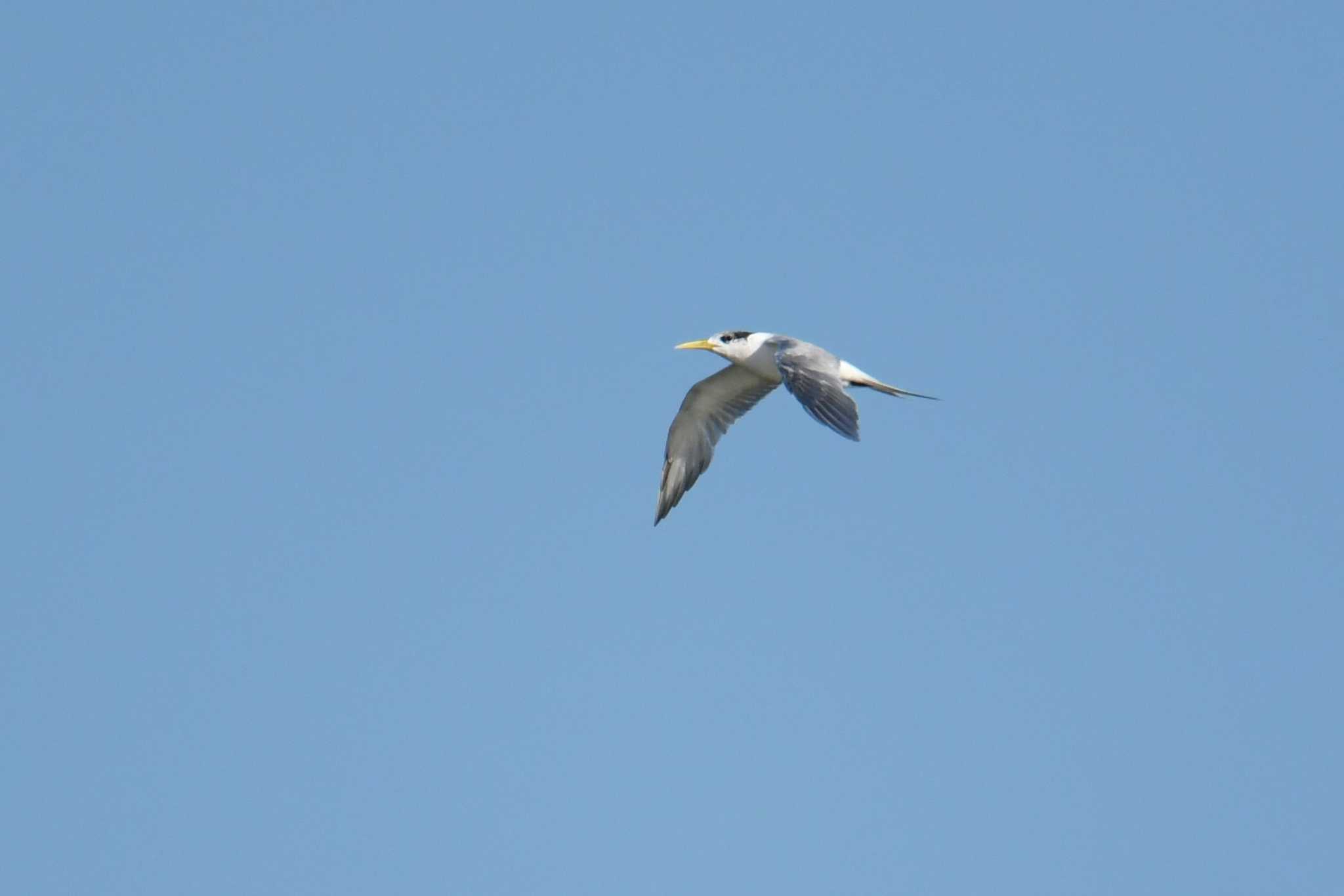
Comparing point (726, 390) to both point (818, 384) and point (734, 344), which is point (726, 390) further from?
point (818, 384)

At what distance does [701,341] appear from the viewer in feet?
82.5

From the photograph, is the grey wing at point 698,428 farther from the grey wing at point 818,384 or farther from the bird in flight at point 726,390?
the grey wing at point 818,384

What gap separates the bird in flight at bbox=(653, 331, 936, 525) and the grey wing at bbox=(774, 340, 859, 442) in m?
0.03

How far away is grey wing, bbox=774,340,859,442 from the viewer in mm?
19891

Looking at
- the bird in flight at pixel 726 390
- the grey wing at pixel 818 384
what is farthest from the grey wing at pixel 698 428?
the grey wing at pixel 818 384

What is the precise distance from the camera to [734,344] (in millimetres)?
24688

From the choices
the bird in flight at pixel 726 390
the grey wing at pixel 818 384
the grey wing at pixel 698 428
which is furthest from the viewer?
the grey wing at pixel 698 428

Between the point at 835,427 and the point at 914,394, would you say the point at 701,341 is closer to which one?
the point at 914,394

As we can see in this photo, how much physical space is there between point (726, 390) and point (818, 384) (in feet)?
14.0

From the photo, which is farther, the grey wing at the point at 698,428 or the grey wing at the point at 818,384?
the grey wing at the point at 698,428

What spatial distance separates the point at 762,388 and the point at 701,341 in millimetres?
1050

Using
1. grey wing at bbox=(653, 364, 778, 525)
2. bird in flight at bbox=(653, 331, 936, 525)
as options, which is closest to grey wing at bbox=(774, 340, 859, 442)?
bird in flight at bbox=(653, 331, 936, 525)

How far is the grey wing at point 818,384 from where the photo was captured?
19891mm

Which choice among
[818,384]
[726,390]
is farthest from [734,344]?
[818,384]
